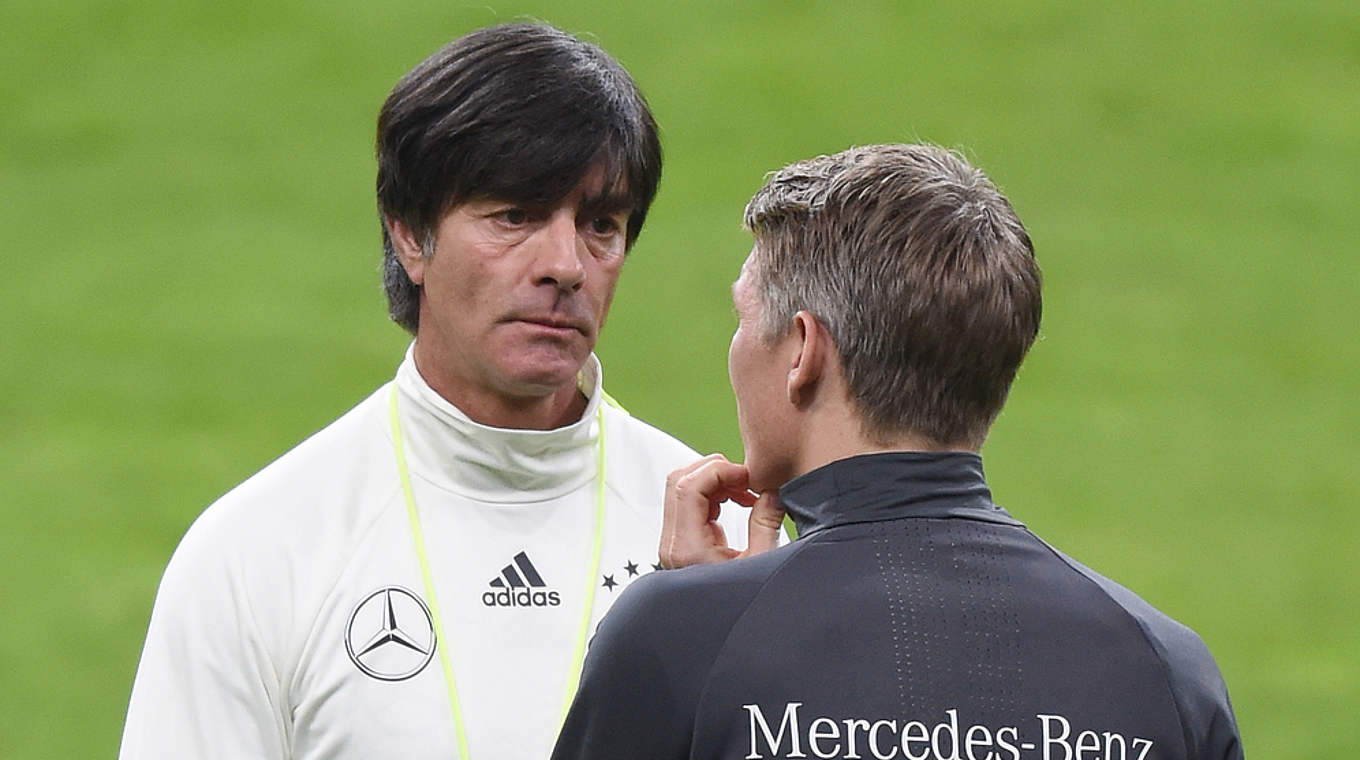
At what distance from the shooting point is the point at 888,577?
2.15 metres

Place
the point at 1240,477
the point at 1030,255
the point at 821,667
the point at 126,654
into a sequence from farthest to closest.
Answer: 1. the point at 1240,477
2. the point at 126,654
3. the point at 1030,255
4. the point at 821,667

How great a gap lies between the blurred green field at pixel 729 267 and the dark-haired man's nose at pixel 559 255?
6031 mm

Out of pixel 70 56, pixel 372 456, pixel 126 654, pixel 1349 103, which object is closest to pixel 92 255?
pixel 70 56

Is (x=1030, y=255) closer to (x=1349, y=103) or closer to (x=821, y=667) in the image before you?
(x=821, y=667)

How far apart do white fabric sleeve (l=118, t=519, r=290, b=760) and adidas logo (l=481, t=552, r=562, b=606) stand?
360 mm

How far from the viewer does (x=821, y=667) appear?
2.10m

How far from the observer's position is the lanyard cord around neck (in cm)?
284

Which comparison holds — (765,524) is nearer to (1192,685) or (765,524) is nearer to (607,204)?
(1192,685)

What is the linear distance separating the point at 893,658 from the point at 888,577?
0.09 metres

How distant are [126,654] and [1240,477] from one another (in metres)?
5.73

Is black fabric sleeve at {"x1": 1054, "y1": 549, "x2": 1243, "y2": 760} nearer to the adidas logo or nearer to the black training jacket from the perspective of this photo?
the black training jacket

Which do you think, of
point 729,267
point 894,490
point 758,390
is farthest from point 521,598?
point 729,267

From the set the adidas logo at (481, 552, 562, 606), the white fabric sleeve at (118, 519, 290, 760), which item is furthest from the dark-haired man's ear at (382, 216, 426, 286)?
the white fabric sleeve at (118, 519, 290, 760)

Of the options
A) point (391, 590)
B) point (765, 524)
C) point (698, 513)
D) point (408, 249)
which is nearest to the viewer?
point (765, 524)
